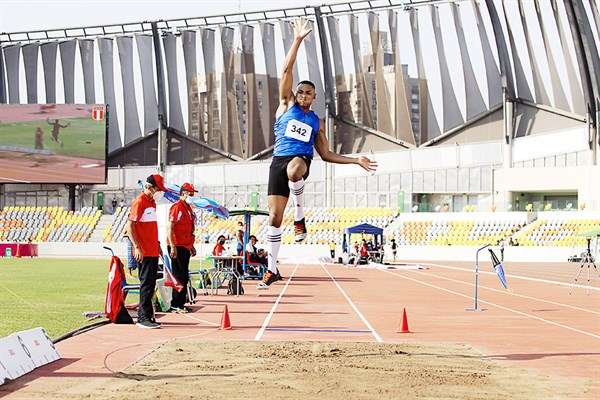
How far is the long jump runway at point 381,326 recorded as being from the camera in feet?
30.8

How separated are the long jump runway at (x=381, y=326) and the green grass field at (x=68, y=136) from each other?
33.4 metres

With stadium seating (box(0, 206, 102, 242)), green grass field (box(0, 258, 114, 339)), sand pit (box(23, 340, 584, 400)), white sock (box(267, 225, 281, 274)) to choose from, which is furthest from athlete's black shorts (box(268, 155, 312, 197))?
stadium seating (box(0, 206, 102, 242))

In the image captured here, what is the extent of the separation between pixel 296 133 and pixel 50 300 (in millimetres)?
10611

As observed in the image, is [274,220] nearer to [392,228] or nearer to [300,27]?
[300,27]

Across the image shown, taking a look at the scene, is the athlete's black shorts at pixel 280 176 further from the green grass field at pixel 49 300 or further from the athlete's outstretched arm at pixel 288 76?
the green grass field at pixel 49 300

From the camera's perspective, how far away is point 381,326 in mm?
13688

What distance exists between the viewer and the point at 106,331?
1181 cm

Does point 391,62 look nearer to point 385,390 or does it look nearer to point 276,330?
point 276,330

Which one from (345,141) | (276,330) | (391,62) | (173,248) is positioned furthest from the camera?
(345,141)

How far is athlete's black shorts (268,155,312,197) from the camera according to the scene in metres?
7.91

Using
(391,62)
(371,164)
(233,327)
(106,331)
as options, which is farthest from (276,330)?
(391,62)

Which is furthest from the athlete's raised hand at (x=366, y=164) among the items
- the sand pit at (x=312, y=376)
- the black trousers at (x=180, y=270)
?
the black trousers at (x=180, y=270)

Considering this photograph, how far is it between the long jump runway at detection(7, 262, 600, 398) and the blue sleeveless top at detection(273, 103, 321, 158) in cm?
266

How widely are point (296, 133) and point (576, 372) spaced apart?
387 cm
